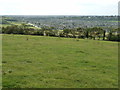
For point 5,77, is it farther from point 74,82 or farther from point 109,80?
point 109,80

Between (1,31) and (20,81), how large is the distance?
217 feet

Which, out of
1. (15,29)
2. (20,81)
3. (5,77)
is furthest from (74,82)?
(15,29)

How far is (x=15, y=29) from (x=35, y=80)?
64226 mm

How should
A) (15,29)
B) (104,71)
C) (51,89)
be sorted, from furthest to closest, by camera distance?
(15,29) < (104,71) < (51,89)

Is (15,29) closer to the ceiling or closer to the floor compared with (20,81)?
closer to the ceiling

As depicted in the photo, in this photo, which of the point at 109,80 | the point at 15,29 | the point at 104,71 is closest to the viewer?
the point at 109,80

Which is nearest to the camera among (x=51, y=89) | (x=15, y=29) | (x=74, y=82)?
(x=51, y=89)

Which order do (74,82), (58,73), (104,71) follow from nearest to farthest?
(74,82)
(58,73)
(104,71)

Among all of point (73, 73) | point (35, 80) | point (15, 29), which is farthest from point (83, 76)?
point (15, 29)

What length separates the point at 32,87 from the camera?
11008 mm

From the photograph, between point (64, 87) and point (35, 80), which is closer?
point (64, 87)

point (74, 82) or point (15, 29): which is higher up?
point (15, 29)

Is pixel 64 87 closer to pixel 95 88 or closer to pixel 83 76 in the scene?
pixel 95 88

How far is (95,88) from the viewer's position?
37.9 ft
